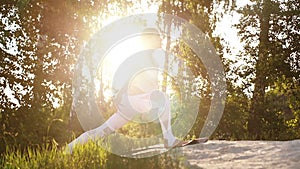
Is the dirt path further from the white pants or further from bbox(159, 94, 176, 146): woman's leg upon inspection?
the white pants

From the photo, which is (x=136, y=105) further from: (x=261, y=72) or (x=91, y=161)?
(x=261, y=72)

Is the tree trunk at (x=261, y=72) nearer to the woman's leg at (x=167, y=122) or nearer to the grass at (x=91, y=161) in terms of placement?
the woman's leg at (x=167, y=122)

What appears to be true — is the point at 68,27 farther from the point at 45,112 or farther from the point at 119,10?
the point at 45,112

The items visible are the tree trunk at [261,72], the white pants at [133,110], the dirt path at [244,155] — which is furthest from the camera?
the tree trunk at [261,72]

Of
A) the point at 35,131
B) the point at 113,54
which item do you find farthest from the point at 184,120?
the point at 35,131

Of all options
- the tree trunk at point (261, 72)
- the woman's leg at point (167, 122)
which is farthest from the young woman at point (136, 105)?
the tree trunk at point (261, 72)

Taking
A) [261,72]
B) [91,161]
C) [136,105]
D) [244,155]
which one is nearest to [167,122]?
[136,105]

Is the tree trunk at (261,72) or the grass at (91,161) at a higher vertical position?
the tree trunk at (261,72)

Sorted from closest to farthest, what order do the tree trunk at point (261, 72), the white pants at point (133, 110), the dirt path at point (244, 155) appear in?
the dirt path at point (244, 155)
the white pants at point (133, 110)
the tree trunk at point (261, 72)

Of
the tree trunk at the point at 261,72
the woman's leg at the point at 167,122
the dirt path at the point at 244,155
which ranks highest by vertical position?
the tree trunk at the point at 261,72

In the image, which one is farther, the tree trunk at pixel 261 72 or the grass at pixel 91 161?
the tree trunk at pixel 261 72

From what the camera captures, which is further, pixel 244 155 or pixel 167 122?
pixel 167 122

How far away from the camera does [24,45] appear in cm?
1136

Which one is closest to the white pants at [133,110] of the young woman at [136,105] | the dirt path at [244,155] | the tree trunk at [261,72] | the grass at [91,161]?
the young woman at [136,105]
